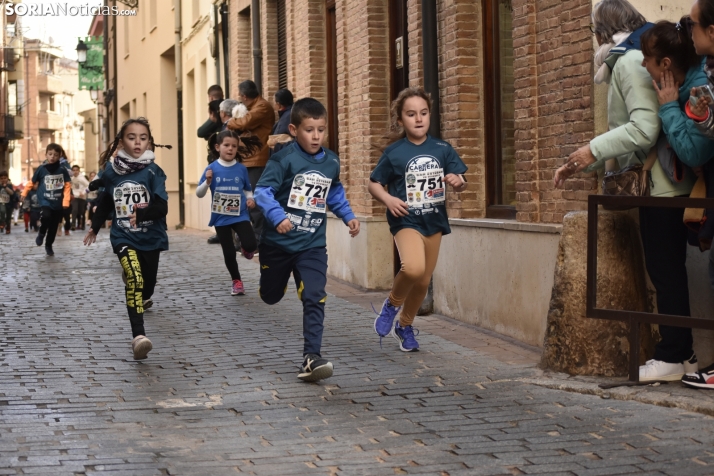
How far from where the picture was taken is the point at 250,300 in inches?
440

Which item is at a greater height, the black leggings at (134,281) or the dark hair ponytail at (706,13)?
the dark hair ponytail at (706,13)

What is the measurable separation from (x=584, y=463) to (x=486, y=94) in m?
5.26

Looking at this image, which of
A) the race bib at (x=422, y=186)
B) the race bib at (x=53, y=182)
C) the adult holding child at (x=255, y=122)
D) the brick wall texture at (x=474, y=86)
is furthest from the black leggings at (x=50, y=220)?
the race bib at (x=422, y=186)

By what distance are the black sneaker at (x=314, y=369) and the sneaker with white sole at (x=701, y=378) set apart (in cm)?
196

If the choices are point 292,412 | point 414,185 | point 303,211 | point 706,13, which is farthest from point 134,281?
point 706,13

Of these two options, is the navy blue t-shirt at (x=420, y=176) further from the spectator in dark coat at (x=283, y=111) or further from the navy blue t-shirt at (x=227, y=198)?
the spectator in dark coat at (x=283, y=111)

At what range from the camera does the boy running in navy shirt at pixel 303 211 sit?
272 inches

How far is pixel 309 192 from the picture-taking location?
7.01m

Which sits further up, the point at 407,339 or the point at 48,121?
the point at 48,121

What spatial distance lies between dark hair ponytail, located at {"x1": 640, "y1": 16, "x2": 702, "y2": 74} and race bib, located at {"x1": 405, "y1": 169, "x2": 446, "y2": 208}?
1.98 metres

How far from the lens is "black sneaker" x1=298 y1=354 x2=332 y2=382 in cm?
659

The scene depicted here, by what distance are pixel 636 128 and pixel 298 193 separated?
2.06 metres

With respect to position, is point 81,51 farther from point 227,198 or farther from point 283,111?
point 227,198

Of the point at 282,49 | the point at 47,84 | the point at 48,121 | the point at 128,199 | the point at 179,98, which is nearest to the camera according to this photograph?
the point at 128,199
